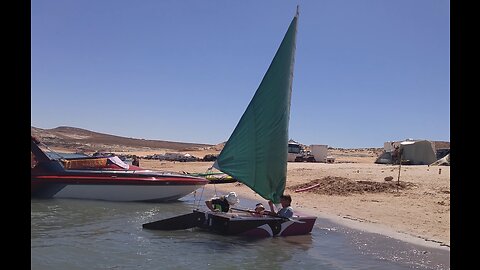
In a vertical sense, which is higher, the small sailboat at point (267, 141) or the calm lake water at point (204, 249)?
the small sailboat at point (267, 141)

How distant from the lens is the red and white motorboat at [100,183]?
20.5m

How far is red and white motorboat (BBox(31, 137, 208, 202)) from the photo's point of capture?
20.5m

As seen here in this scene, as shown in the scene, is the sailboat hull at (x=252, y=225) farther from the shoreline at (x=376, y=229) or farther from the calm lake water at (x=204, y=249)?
the shoreline at (x=376, y=229)

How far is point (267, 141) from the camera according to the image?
45.7ft

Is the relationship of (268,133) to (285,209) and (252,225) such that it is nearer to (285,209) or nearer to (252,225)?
(285,209)

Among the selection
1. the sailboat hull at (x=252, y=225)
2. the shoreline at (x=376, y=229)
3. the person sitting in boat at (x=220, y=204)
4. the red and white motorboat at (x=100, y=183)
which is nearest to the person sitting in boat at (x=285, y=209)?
the sailboat hull at (x=252, y=225)

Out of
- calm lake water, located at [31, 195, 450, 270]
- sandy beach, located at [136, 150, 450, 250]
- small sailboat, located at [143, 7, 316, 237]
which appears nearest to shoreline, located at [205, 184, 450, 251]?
sandy beach, located at [136, 150, 450, 250]

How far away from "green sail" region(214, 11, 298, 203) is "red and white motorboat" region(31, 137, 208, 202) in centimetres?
772

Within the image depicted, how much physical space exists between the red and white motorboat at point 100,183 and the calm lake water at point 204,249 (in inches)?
182

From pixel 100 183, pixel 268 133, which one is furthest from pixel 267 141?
pixel 100 183

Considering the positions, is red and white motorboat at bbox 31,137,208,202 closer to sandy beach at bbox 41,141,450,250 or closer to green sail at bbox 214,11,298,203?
sandy beach at bbox 41,141,450,250

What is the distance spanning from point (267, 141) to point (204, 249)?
393cm
